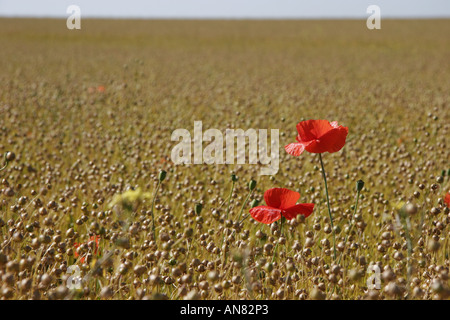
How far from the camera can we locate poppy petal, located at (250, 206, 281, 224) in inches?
84.4

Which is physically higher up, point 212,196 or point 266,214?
point 266,214

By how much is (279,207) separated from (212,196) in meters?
1.50

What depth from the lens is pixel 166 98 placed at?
362 inches

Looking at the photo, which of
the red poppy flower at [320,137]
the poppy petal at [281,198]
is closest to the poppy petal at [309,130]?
the red poppy flower at [320,137]

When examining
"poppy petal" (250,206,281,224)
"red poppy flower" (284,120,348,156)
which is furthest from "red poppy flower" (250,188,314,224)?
"red poppy flower" (284,120,348,156)

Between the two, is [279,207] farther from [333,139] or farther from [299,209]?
[333,139]

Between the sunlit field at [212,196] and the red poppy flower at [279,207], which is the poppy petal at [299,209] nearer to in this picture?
the red poppy flower at [279,207]

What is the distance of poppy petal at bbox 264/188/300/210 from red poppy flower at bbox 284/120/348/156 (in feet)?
0.66

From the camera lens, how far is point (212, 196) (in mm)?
3686

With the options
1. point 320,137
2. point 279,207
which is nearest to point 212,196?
point 279,207

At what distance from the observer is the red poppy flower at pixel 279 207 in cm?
216

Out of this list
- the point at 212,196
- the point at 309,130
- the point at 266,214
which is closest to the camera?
the point at 266,214
